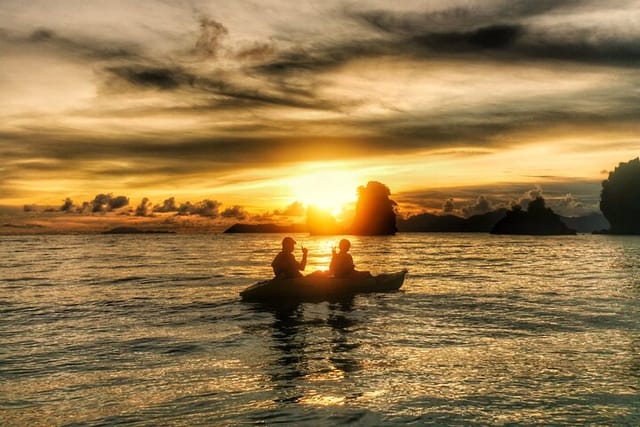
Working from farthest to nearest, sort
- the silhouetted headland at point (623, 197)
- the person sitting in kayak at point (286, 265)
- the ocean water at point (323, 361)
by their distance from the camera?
the silhouetted headland at point (623, 197)
the person sitting in kayak at point (286, 265)
the ocean water at point (323, 361)

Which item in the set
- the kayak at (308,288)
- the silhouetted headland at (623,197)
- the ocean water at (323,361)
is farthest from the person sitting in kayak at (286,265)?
the silhouetted headland at (623,197)

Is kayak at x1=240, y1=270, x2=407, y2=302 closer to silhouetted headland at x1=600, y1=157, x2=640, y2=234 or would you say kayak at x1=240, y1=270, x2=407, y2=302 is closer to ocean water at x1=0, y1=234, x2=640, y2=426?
ocean water at x1=0, y1=234, x2=640, y2=426

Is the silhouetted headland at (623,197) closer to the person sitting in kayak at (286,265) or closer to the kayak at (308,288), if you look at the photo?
the kayak at (308,288)

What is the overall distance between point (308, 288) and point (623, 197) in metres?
191

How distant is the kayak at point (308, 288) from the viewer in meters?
22.8

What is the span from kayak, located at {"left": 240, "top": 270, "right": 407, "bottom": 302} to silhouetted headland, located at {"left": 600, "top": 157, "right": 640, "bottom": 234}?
607 feet

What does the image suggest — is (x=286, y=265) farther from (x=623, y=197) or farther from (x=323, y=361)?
(x=623, y=197)

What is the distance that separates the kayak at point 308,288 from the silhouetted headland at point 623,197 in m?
185

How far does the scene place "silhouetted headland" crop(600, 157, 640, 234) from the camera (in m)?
179

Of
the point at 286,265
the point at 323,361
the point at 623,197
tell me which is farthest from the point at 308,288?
the point at 623,197

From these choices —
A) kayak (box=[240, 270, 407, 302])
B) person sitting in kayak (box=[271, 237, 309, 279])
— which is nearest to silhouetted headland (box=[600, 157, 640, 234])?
kayak (box=[240, 270, 407, 302])

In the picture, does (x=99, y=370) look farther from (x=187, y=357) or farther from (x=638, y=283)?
(x=638, y=283)

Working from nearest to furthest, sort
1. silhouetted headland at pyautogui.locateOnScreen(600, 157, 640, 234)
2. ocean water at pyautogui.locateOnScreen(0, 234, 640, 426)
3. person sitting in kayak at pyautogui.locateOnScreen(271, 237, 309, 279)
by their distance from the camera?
1. ocean water at pyautogui.locateOnScreen(0, 234, 640, 426)
2. person sitting in kayak at pyautogui.locateOnScreen(271, 237, 309, 279)
3. silhouetted headland at pyautogui.locateOnScreen(600, 157, 640, 234)

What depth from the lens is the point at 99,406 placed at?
978 centimetres
